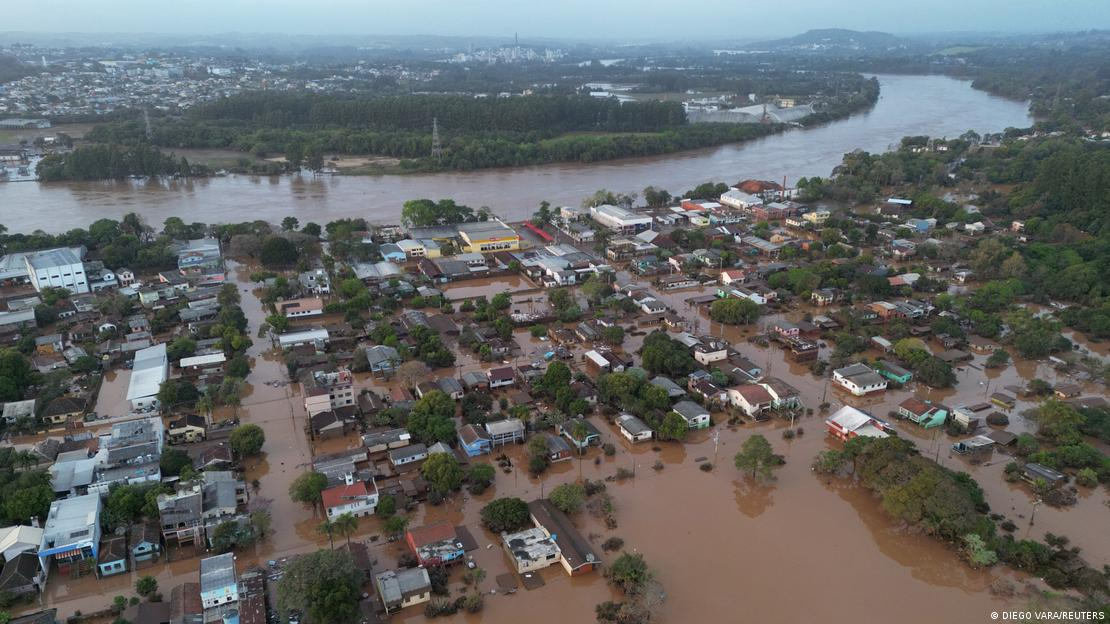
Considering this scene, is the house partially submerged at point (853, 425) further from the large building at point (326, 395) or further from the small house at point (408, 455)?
the large building at point (326, 395)

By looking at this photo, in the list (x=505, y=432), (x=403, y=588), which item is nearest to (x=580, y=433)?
(x=505, y=432)

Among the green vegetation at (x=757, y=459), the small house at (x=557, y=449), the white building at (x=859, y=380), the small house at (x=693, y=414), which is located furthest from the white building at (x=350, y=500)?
the white building at (x=859, y=380)

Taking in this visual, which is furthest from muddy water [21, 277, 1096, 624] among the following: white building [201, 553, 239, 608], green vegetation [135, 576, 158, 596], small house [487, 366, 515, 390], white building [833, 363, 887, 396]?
small house [487, 366, 515, 390]

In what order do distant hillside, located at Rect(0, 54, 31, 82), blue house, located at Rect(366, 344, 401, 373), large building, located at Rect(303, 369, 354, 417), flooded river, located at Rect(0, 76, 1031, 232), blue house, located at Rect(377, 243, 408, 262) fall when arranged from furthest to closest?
distant hillside, located at Rect(0, 54, 31, 82) < flooded river, located at Rect(0, 76, 1031, 232) < blue house, located at Rect(377, 243, 408, 262) < blue house, located at Rect(366, 344, 401, 373) < large building, located at Rect(303, 369, 354, 417)

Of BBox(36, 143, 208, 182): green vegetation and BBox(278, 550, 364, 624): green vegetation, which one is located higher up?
BBox(36, 143, 208, 182): green vegetation

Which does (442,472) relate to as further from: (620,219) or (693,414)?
(620,219)

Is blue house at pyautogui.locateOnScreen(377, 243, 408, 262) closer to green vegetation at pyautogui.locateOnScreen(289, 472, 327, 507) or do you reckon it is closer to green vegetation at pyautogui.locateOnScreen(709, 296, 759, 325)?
green vegetation at pyautogui.locateOnScreen(709, 296, 759, 325)

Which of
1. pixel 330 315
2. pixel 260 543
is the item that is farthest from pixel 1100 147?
pixel 260 543
